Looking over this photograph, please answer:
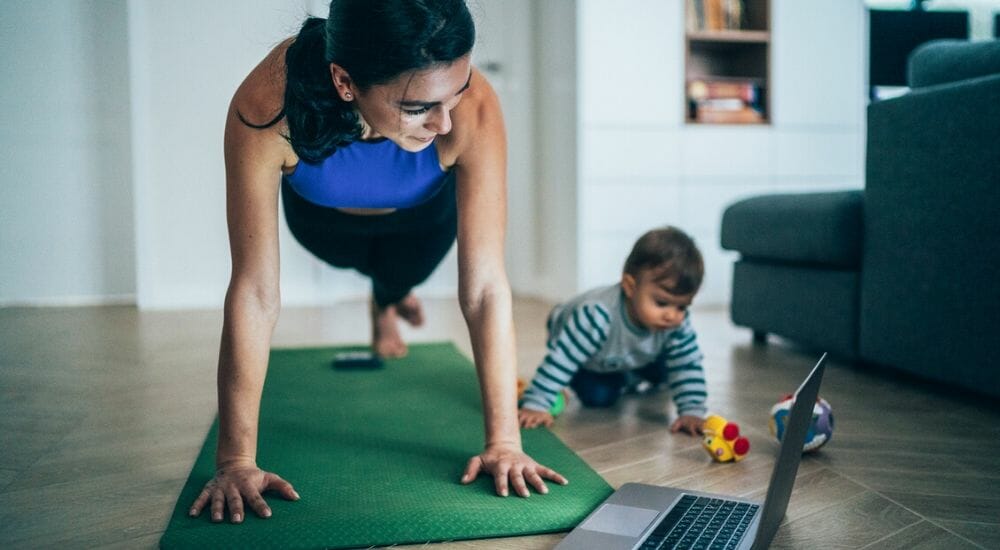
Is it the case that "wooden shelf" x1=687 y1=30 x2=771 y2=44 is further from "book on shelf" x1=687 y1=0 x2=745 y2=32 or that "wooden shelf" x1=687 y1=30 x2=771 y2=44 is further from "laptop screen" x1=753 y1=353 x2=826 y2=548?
"laptop screen" x1=753 y1=353 x2=826 y2=548

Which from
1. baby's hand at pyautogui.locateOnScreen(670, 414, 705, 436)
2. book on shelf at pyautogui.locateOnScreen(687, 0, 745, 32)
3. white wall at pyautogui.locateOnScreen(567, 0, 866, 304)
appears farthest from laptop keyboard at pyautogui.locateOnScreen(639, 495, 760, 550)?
book on shelf at pyautogui.locateOnScreen(687, 0, 745, 32)

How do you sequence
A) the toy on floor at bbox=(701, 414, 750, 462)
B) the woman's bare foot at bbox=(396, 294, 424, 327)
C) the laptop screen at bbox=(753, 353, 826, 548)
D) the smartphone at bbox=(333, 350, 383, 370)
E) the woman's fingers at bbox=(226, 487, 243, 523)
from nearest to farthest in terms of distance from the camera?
the laptop screen at bbox=(753, 353, 826, 548) → the woman's fingers at bbox=(226, 487, 243, 523) → the toy on floor at bbox=(701, 414, 750, 462) → the smartphone at bbox=(333, 350, 383, 370) → the woman's bare foot at bbox=(396, 294, 424, 327)

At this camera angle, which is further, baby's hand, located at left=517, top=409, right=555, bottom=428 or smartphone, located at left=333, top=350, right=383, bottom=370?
smartphone, located at left=333, top=350, right=383, bottom=370

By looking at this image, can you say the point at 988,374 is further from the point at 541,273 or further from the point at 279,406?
the point at 541,273

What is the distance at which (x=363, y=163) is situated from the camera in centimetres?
121

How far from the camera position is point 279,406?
1606mm

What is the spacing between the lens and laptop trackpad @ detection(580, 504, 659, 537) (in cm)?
90

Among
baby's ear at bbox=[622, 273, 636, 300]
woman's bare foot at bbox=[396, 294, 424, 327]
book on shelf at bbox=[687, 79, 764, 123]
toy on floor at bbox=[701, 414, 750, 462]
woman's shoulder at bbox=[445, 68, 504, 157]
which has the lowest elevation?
toy on floor at bbox=[701, 414, 750, 462]

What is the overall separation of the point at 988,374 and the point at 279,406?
4.45 ft

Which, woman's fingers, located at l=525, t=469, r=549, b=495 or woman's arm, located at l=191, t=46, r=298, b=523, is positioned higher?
woman's arm, located at l=191, t=46, r=298, b=523

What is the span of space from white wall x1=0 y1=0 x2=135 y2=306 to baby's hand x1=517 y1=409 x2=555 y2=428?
2.91ft

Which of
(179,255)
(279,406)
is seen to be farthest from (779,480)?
(179,255)

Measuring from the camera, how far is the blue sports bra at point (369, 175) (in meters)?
1.18

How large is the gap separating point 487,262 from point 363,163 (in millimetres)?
245
